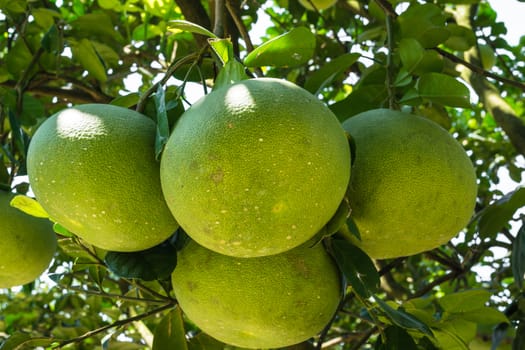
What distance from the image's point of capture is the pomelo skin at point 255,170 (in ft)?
2.73

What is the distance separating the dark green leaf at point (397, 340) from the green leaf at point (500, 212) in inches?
16.3

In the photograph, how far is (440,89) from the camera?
123 centimetres

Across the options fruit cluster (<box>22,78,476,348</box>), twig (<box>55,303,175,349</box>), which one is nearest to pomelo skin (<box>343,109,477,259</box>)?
fruit cluster (<box>22,78,476,348</box>)

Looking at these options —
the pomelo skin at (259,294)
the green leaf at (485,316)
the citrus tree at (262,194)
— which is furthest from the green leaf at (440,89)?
the green leaf at (485,316)

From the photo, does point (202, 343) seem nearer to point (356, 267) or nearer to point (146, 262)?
point (146, 262)

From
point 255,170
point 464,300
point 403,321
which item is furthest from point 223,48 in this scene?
point 464,300

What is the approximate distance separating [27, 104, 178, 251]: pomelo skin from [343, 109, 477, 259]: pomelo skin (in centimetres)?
34

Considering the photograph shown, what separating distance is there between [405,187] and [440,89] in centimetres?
30

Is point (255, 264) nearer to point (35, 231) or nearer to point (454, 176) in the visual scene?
point (454, 176)

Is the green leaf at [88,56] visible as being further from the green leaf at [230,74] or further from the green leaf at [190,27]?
the green leaf at [230,74]

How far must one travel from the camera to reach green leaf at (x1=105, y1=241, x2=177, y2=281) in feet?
3.55

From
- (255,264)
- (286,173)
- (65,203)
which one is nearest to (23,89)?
(65,203)

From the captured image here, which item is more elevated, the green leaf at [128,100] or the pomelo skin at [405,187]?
the green leaf at [128,100]

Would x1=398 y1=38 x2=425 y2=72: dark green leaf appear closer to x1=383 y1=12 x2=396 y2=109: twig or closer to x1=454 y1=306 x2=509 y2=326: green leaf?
x1=383 y1=12 x2=396 y2=109: twig
